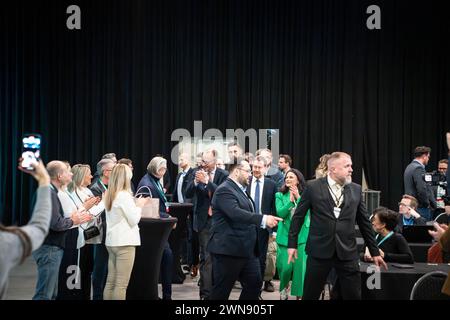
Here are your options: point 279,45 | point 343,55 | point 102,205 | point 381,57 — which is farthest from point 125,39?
point 102,205

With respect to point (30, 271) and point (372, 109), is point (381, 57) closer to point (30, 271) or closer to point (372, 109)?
point (372, 109)

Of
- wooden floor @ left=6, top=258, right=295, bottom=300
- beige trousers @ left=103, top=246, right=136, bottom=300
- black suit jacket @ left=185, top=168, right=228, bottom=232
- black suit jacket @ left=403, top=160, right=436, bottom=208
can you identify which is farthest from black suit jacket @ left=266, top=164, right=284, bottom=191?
beige trousers @ left=103, top=246, right=136, bottom=300

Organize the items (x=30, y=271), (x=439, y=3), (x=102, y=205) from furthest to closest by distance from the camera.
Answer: (x=439, y=3) < (x=30, y=271) < (x=102, y=205)

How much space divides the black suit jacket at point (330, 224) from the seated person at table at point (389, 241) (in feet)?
1.54

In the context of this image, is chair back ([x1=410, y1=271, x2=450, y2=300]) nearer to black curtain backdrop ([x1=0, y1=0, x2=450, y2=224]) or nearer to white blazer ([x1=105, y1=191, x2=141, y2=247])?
white blazer ([x1=105, y1=191, x2=141, y2=247])

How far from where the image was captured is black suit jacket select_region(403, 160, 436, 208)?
8.98 meters

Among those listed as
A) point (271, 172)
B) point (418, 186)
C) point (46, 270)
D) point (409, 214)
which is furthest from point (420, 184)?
point (46, 270)

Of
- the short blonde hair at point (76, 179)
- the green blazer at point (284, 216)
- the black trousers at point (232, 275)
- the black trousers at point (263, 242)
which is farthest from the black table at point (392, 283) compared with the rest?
the short blonde hair at point (76, 179)

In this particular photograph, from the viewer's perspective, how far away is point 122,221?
5484mm

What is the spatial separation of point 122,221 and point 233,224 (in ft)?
3.19

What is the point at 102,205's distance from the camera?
235 inches

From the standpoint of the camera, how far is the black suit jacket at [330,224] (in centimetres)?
506

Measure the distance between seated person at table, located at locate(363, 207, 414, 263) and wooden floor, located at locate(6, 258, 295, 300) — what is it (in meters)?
1.60
